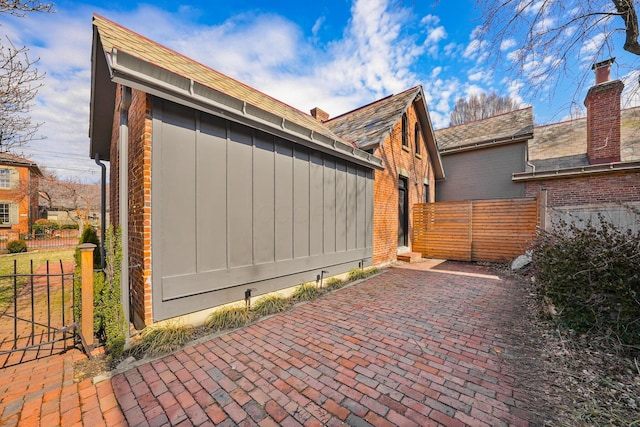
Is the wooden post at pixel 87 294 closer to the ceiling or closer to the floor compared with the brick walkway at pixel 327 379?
closer to the ceiling

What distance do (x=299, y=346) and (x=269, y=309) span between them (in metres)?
1.36

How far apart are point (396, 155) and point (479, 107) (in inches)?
899

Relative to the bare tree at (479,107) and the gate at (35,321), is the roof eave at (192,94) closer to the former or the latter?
the gate at (35,321)

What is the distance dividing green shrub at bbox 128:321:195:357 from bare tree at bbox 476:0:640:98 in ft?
21.6

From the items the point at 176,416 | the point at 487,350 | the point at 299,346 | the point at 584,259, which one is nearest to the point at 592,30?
the point at 584,259

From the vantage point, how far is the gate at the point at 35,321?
3.08 meters

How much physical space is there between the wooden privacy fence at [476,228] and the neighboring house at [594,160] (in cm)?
105

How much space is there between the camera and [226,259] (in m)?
4.04

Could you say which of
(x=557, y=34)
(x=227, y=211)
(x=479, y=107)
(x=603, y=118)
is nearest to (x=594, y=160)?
(x=603, y=118)

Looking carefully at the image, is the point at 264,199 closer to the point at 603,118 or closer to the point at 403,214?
the point at 403,214

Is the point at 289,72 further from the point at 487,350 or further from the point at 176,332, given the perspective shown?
the point at 487,350

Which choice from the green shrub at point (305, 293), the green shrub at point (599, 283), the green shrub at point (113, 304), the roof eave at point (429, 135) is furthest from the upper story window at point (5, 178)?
the green shrub at point (599, 283)

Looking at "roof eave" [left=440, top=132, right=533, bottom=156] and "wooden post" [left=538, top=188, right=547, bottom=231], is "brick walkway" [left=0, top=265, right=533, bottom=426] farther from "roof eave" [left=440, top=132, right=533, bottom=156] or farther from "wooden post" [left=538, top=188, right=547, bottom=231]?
"roof eave" [left=440, top=132, right=533, bottom=156]

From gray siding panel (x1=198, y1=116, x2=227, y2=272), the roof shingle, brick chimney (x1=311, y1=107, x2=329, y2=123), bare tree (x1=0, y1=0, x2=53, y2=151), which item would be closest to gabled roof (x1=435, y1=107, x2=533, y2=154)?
brick chimney (x1=311, y1=107, x2=329, y2=123)
